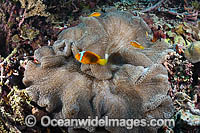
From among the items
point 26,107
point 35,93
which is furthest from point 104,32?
point 26,107

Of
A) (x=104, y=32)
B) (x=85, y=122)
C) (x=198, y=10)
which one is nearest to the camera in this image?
(x=85, y=122)

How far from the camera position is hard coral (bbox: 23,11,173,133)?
198 cm

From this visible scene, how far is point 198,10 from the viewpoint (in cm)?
521

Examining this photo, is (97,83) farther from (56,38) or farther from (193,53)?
(193,53)

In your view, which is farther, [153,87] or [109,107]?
[153,87]

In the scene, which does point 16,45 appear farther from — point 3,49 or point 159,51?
point 159,51

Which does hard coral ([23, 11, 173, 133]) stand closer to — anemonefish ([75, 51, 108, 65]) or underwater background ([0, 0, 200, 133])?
anemonefish ([75, 51, 108, 65])

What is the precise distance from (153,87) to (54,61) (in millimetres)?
1389

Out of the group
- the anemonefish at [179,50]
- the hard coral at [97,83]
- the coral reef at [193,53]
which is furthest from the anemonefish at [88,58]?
the anemonefish at [179,50]

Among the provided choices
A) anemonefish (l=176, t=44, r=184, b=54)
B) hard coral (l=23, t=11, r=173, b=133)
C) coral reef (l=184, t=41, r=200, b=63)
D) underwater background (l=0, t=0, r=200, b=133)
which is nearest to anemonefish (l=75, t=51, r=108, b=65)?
hard coral (l=23, t=11, r=173, b=133)

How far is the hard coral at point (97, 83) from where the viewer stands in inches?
78.0

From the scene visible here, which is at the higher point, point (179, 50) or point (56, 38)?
point (56, 38)

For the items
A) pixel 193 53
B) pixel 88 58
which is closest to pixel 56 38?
pixel 88 58

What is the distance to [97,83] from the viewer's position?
7.11ft
